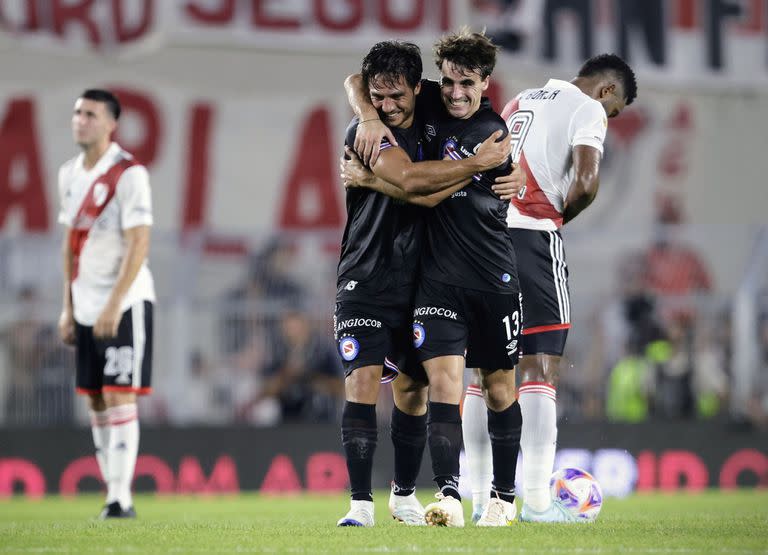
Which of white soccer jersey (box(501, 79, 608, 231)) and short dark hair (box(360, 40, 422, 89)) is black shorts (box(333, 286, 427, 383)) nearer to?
short dark hair (box(360, 40, 422, 89))

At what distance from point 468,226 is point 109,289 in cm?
261

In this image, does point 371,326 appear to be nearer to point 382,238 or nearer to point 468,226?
point 382,238

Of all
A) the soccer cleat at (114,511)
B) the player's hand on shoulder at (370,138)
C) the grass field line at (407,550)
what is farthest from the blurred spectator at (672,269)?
the grass field line at (407,550)

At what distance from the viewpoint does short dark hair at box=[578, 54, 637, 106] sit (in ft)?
24.9

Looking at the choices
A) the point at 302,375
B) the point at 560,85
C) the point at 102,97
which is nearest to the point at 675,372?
the point at 302,375

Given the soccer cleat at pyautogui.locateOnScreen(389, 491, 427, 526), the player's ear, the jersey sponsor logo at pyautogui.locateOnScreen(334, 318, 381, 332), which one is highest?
the player's ear

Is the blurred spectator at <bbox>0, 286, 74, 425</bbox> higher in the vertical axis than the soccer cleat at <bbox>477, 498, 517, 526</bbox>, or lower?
higher

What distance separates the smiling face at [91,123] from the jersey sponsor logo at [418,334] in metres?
2.87

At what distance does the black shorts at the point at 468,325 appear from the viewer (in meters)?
6.14

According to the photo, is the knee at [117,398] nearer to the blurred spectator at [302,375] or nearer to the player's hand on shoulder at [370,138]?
the player's hand on shoulder at [370,138]

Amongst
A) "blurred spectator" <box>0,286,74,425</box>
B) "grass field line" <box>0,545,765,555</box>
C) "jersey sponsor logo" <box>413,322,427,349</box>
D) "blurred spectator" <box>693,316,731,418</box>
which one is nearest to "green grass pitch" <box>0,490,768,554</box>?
"grass field line" <box>0,545,765,555</box>

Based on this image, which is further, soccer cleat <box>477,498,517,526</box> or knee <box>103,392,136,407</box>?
knee <box>103,392,136,407</box>

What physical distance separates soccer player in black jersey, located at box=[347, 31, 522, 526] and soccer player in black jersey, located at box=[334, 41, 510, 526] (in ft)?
0.24

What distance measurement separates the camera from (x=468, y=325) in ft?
20.6
